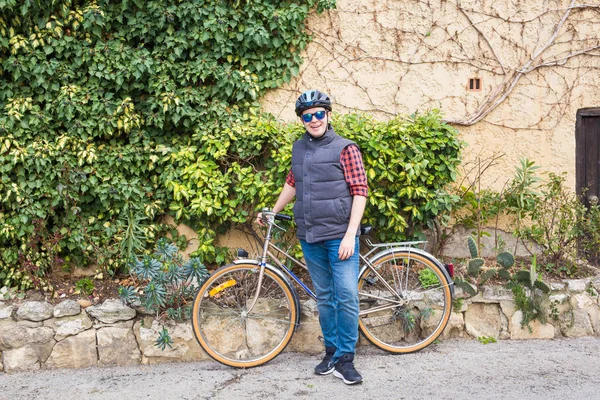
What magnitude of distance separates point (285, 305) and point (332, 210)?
1.04m

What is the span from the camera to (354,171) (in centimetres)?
378

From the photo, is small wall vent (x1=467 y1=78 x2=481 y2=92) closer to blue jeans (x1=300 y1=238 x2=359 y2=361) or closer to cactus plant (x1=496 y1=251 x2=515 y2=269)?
cactus plant (x1=496 y1=251 x2=515 y2=269)

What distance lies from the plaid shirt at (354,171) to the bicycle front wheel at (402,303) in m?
0.81

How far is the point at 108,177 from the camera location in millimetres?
5074

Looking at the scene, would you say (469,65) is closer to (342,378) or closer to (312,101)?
(312,101)

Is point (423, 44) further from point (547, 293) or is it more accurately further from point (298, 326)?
point (298, 326)

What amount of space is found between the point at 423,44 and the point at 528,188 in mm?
1720

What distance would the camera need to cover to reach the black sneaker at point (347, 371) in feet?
12.6

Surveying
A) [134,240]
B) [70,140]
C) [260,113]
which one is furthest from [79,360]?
[260,113]

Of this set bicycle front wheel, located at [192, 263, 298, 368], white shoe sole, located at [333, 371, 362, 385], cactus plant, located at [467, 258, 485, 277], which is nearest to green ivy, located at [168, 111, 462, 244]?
cactus plant, located at [467, 258, 485, 277]

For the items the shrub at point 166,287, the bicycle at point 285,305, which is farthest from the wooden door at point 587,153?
the shrub at point 166,287

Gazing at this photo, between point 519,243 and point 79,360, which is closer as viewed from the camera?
point 79,360

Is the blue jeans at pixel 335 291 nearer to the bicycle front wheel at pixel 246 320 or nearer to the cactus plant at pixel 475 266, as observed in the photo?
the bicycle front wheel at pixel 246 320

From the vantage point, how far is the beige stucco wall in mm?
5488
